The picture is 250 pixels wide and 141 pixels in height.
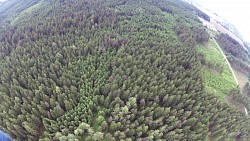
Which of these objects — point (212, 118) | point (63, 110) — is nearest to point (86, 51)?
point (63, 110)

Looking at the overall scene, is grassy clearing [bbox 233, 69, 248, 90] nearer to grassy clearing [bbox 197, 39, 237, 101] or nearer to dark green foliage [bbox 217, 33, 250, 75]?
dark green foliage [bbox 217, 33, 250, 75]

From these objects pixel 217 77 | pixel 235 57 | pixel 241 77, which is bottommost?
pixel 241 77

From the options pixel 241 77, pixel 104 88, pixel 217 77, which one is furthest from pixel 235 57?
pixel 104 88

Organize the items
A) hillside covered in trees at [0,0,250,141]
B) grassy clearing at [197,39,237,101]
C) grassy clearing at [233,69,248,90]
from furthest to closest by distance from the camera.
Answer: grassy clearing at [233,69,248,90] < grassy clearing at [197,39,237,101] < hillside covered in trees at [0,0,250,141]

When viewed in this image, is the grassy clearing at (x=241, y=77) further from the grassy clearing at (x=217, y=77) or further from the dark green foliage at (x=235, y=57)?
the grassy clearing at (x=217, y=77)

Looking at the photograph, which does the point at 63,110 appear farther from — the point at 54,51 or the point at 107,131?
the point at 54,51

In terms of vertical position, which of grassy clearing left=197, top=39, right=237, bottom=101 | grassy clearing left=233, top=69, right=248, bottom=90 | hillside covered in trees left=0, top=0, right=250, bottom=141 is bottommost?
grassy clearing left=233, top=69, right=248, bottom=90

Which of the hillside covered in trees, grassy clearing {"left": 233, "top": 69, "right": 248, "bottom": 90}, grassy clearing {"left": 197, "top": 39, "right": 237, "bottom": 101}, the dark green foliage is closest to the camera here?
the hillside covered in trees

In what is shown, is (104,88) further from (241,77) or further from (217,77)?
(241,77)

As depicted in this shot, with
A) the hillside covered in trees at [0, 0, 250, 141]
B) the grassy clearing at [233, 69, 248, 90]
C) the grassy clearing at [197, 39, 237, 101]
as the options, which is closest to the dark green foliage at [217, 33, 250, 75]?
the grassy clearing at [233, 69, 248, 90]
